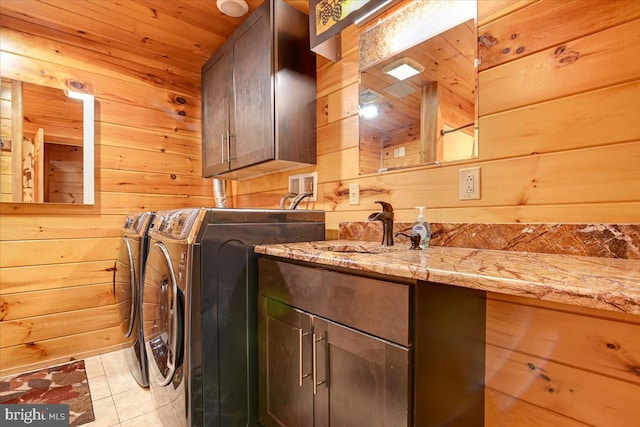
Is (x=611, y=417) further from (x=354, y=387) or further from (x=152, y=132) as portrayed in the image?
(x=152, y=132)

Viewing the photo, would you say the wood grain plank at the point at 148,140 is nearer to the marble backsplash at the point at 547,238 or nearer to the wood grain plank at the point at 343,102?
the wood grain plank at the point at 343,102

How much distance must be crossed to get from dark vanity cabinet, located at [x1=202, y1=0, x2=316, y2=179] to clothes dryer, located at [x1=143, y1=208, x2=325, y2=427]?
1.84ft

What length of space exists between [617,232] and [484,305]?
0.43 metres

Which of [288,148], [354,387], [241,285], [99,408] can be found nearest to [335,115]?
[288,148]

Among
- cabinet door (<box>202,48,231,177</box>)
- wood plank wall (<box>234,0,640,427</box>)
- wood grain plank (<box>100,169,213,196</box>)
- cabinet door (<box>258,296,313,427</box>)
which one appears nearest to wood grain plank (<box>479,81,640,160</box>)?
wood plank wall (<box>234,0,640,427</box>)

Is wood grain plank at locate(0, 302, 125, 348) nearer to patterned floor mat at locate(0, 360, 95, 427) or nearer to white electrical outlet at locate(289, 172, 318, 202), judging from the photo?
patterned floor mat at locate(0, 360, 95, 427)

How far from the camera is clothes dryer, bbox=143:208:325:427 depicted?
116 cm

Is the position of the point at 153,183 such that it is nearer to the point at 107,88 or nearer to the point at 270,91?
the point at 107,88

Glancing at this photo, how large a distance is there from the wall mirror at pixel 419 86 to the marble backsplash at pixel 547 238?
30 centimetres

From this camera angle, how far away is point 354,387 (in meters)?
0.90

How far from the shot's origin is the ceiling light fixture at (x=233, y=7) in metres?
1.92

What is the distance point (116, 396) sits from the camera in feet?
5.76

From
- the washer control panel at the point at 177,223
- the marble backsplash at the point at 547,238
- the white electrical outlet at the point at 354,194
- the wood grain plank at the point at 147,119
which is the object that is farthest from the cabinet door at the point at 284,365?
the wood grain plank at the point at 147,119

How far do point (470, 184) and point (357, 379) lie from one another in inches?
32.3
